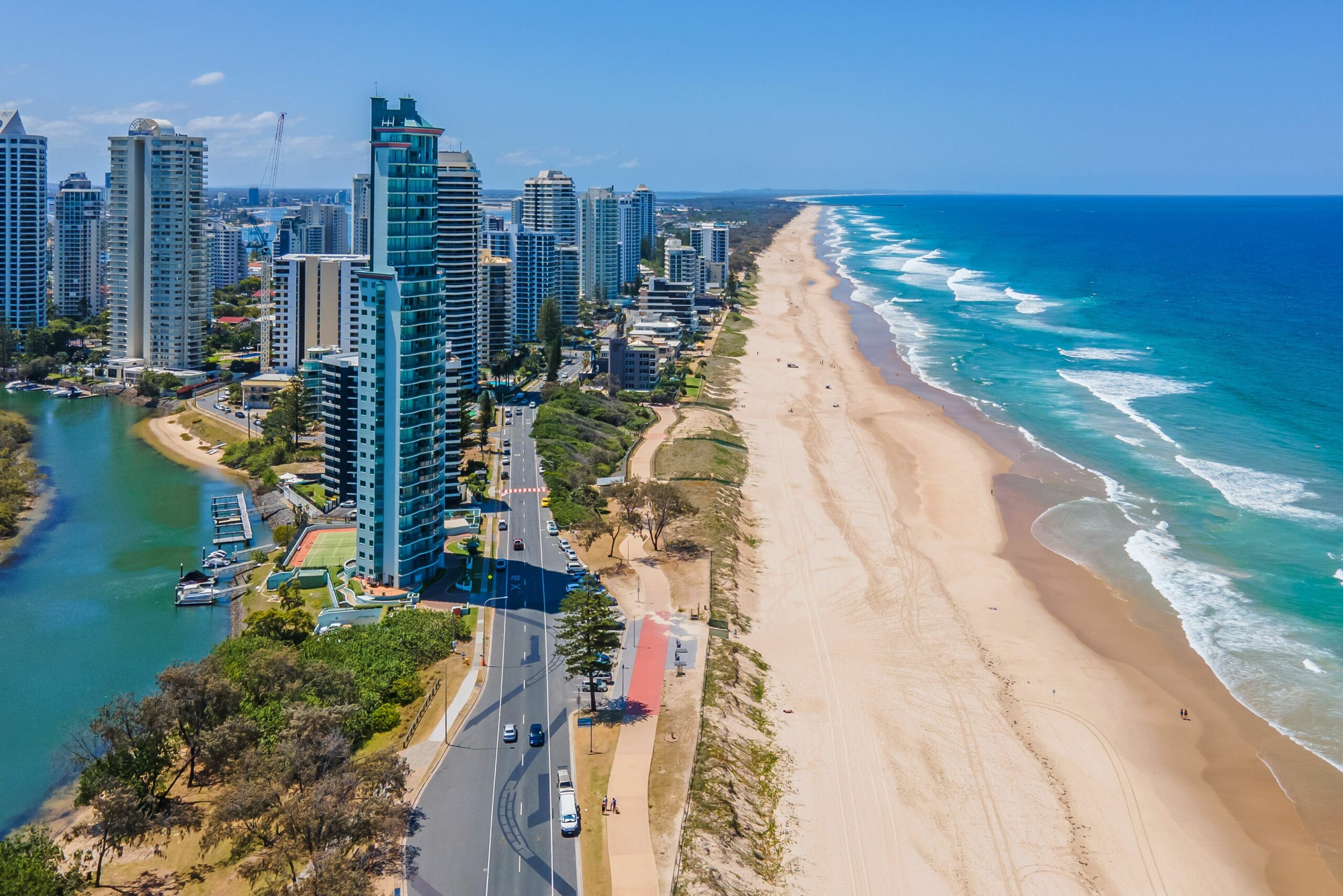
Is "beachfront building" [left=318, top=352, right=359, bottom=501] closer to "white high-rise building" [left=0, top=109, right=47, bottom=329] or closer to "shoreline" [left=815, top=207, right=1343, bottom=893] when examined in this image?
"shoreline" [left=815, top=207, right=1343, bottom=893]

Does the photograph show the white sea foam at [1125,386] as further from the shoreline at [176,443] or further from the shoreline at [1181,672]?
the shoreline at [176,443]

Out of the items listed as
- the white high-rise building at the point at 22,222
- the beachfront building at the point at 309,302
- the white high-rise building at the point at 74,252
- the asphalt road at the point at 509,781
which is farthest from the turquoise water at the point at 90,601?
the white high-rise building at the point at 74,252

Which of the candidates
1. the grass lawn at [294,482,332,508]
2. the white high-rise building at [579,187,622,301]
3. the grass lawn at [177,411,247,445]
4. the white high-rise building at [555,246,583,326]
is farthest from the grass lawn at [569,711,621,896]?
the white high-rise building at [579,187,622,301]

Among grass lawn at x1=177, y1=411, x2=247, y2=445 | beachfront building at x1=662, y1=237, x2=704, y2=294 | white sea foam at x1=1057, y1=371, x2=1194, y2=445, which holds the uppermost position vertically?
beachfront building at x1=662, y1=237, x2=704, y2=294

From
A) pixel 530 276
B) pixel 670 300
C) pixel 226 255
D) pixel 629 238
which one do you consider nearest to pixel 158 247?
pixel 530 276

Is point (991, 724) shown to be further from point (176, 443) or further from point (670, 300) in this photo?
point (670, 300)
